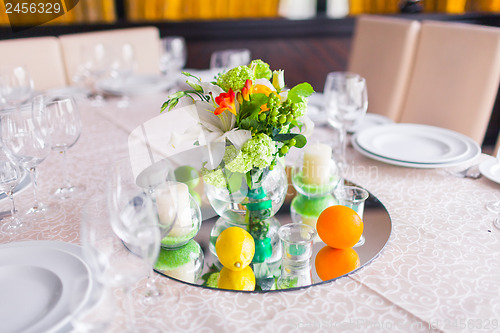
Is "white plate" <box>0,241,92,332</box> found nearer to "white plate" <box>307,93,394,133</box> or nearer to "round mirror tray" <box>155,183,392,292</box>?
"round mirror tray" <box>155,183,392,292</box>

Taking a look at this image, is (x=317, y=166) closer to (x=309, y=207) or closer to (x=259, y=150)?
(x=309, y=207)

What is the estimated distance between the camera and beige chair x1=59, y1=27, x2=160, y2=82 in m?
2.26

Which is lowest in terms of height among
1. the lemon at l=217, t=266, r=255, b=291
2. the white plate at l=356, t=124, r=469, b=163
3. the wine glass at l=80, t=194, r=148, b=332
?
the lemon at l=217, t=266, r=255, b=291

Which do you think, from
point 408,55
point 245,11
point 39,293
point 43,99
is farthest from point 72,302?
point 245,11

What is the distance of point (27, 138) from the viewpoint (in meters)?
1.01

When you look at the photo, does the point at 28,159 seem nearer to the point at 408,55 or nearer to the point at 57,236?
the point at 57,236

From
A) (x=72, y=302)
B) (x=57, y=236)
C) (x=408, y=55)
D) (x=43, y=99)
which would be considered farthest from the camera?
(x=408, y=55)

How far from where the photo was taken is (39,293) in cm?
73

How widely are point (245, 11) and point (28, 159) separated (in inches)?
105

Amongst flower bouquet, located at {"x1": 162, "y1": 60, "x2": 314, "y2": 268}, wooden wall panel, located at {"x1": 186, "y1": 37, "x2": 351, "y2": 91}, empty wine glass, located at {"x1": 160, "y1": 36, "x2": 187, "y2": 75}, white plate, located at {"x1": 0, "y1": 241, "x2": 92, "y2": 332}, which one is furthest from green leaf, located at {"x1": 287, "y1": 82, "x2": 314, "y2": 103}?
wooden wall panel, located at {"x1": 186, "y1": 37, "x2": 351, "y2": 91}

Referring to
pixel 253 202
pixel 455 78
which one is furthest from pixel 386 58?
pixel 253 202

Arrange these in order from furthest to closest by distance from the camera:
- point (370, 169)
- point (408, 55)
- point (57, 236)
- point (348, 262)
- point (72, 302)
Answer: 1. point (408, 55)
2. point (370, 169)
3. point (57, 236)
4. point (348, 262)
5. point (72, 302)

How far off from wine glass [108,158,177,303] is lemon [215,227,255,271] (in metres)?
0.11

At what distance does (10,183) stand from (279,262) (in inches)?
25.1
